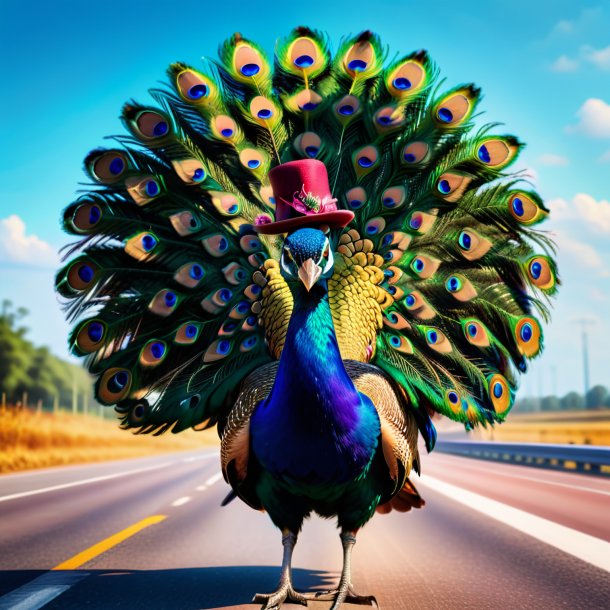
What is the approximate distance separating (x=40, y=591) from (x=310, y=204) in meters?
→ 3.08

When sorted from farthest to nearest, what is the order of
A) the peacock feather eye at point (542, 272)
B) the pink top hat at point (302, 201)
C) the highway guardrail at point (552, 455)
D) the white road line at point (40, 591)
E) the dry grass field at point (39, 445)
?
the dry grass field at point (39, 445) < the highway guardrail at point (552, 455) < the peacock feather eye at point (542, 272) < the pink top hat at point (302, 201) < the white road line at point (40, 591)

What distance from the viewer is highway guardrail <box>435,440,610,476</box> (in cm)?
1625

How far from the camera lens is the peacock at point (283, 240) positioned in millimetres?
6133

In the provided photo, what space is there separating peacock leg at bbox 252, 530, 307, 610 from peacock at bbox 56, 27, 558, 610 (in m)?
1.30

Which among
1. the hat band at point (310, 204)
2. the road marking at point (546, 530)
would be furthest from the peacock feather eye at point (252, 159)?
the road marking at point (546, 530)

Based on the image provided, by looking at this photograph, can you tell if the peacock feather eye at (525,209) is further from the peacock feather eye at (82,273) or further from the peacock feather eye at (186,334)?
the peacock feather eye at (82,273)

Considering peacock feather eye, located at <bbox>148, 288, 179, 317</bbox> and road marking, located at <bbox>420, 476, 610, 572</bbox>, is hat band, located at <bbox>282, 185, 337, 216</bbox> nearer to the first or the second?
peacock feather eye, located at <bbox>148, 288, 179, 317</bbox>

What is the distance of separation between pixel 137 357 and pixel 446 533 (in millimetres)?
3902

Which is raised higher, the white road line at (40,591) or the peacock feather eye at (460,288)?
the peacock feather eye at (460,288)

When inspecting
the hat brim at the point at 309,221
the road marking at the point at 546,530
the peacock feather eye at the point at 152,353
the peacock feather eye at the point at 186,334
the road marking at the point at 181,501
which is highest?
the hat brim at the point at 309,221

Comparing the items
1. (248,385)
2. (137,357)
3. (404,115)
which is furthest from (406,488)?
(404,115)

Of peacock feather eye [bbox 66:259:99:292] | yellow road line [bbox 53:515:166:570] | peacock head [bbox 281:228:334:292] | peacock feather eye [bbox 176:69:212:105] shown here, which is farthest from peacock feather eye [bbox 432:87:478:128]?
yellow road line [bbox 53:515:166:570]

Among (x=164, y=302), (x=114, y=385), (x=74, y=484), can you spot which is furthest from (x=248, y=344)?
(x=74, y=484)

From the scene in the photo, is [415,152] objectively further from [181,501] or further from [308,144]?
[181,501]
